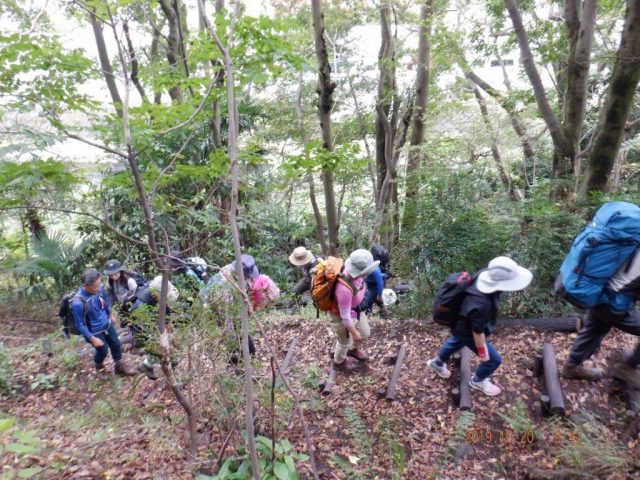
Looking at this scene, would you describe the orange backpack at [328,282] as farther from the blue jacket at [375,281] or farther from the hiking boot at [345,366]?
the hiking boot at [345,366]

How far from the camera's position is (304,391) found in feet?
14.8

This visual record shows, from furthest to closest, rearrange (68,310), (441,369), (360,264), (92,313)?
(68,310), (92,313), (441,369), (360,264)

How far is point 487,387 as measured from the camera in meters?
4.09

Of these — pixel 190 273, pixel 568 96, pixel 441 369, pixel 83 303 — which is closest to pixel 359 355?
pixel 441 369

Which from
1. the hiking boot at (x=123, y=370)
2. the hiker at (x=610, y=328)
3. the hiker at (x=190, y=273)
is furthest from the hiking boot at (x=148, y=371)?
the hiker at (x=610, y=328)

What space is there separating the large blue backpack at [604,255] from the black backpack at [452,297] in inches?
33.6

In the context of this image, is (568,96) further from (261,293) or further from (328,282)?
(261,293)

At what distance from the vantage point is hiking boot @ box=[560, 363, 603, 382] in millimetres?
3926

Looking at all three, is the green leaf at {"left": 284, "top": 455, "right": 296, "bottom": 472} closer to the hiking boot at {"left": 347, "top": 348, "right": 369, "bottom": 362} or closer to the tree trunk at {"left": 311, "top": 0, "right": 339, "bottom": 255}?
the hiking boot at {"left": 347, "top": 348, "right": 369, "bottom": 362}

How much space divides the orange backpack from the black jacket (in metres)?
1.14

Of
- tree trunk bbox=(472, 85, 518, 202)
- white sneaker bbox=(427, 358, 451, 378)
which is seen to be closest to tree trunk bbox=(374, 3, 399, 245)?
tree trunk bbox=(472, 85, 518, 202)

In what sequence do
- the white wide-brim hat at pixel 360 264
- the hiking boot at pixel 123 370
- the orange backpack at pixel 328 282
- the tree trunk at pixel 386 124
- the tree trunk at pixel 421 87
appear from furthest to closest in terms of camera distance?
the tree trunk at pixel 386 124 < the tree trunk at pixel 421 87 < the hiking boot at pixel 123 370 < the orange backpack at pixel 328 282 < the white wide-brim hat at pixel 360 264

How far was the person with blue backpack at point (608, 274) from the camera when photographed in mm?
3176

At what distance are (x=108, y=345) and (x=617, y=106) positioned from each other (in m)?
7.86
